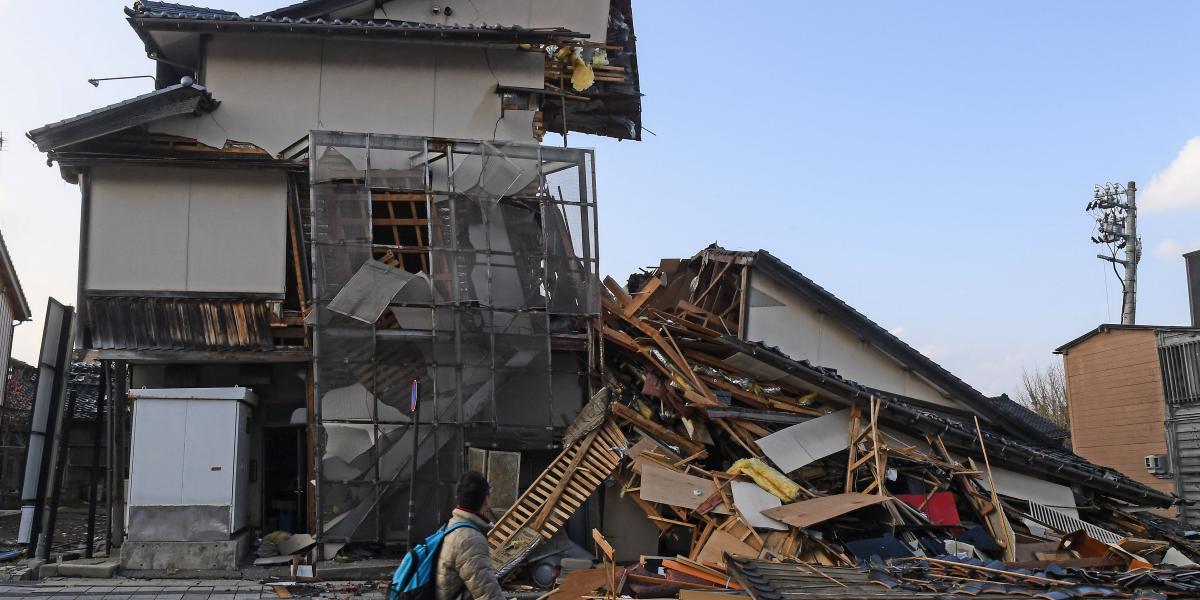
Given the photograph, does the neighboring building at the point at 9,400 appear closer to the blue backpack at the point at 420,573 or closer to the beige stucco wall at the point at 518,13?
the beige stucco wall at the point at 518,13

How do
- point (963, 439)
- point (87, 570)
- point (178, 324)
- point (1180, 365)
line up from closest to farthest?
point (87, 570) → point (963, 439) → point (178, 324) → point (1180, 365)

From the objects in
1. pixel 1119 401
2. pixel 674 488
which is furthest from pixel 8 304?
pixel 1119 401

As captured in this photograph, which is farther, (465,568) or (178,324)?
(178,324)

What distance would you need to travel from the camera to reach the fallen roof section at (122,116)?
485 inches

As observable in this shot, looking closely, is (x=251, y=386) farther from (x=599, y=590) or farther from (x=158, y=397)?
(x=599, y=590)

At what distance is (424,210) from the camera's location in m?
13.6

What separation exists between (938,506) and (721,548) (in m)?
2.95

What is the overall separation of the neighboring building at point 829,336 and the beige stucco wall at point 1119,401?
4914mm

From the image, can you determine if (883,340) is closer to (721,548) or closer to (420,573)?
(721,548)

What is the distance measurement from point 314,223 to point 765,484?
694 cm

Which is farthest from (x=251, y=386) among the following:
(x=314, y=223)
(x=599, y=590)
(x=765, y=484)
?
(x=765, y=484)

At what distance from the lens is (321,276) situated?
1248 cm

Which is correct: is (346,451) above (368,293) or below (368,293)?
below

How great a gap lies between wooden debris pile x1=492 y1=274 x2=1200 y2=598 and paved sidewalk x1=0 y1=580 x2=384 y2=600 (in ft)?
6.57
